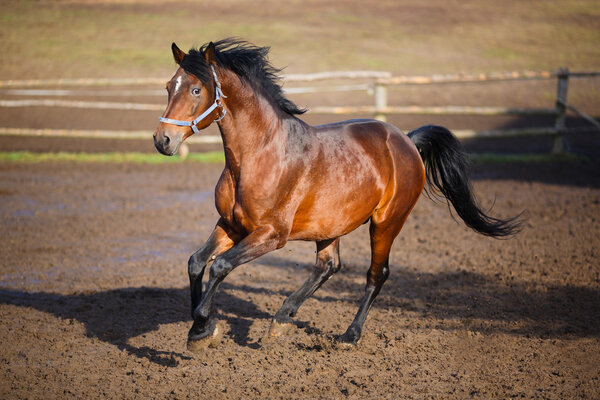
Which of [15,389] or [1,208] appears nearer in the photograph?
[15,389]

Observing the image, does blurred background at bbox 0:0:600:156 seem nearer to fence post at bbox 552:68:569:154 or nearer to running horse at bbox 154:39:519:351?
fence post at bbox 552:68:569:154

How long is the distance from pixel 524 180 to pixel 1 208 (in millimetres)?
8178

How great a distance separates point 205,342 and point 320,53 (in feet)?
69.3

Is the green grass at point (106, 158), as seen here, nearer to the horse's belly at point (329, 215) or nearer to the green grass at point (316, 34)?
the horse's belly at point (329, 215)

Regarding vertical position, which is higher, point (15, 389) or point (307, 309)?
point (15, 389)

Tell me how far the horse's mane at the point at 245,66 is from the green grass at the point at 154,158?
26.4 feet

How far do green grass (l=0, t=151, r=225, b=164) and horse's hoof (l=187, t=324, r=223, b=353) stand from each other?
325 inches

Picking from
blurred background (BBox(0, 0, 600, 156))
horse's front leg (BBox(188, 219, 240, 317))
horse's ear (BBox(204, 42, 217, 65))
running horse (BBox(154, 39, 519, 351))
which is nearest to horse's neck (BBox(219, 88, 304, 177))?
running horse (BBox(154, 39, 519, 351))

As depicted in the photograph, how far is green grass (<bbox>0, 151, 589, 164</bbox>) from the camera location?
1145 cm

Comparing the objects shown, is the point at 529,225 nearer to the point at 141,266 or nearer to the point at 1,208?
the point at 141,266

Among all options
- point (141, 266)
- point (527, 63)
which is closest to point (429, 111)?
point (141, 266)

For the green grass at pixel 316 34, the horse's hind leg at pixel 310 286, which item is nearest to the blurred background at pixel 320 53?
the green grass at pixel 316 34

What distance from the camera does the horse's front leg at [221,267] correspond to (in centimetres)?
339

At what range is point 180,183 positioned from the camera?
9773 mm
